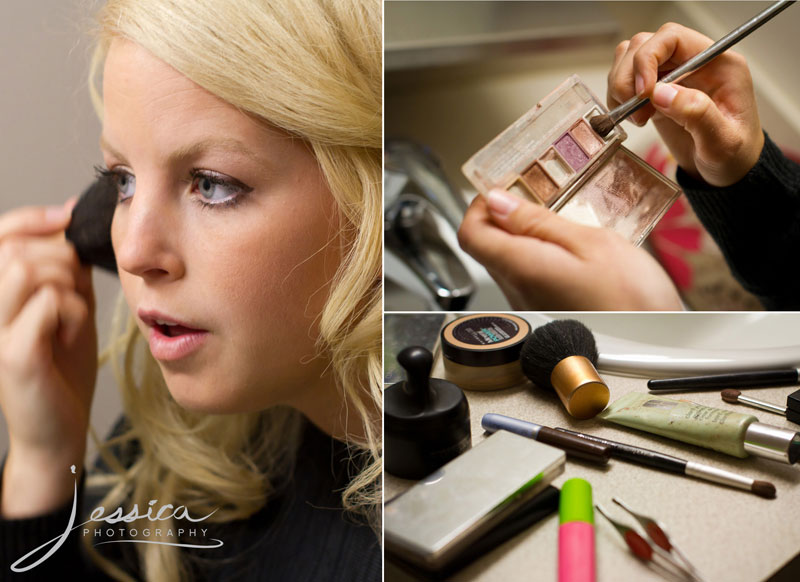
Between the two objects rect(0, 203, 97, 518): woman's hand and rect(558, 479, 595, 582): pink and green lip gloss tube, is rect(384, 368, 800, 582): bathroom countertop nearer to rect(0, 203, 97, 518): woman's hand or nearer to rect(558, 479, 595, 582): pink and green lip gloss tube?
rect(558, 479, 595, 582): pink and green lip gloss tube

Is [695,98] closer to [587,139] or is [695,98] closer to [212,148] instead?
[587,139]

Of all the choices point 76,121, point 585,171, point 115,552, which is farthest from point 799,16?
point 115,552

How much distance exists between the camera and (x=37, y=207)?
0.48 m

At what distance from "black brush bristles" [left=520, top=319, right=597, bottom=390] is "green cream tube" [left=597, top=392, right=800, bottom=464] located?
4 centimetres

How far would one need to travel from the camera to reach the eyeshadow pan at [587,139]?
0.41m

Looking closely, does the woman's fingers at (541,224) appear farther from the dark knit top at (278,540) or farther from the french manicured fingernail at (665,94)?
the dark knit top at (278,540)

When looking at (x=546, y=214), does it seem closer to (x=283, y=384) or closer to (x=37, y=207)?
(x=283, y=384)

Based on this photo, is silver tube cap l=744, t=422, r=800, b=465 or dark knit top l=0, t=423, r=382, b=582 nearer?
silver tube cap l=744, t=422, r=800, b=465

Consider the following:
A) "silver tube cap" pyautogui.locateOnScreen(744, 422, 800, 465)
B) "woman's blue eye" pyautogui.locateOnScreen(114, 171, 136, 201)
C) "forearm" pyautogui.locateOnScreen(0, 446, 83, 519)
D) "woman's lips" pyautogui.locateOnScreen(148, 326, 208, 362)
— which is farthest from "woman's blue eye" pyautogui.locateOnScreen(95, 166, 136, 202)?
"silver tube cap" pyautogui.locateOnScreen(744, 422, 800, 465)

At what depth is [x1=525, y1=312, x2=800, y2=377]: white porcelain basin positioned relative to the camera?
0.45m

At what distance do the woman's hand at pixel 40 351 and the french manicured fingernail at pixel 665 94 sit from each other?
44 centimetres

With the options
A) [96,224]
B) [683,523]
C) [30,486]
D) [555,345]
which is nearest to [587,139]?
[555,345]

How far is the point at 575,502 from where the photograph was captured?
369mm

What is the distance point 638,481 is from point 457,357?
0.48 feet
